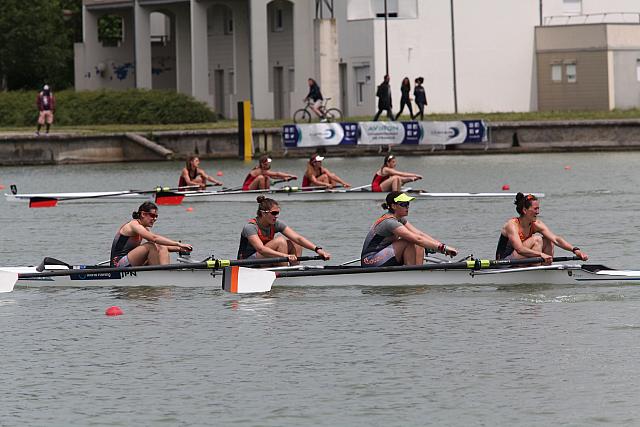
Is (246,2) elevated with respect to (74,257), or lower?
elevated

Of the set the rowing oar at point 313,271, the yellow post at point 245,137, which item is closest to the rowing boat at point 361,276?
the rowing oar at point 313,271

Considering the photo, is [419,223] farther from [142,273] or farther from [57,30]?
[57,30]

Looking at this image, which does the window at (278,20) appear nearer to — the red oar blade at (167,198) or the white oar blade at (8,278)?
the red oar blade at (167,198)

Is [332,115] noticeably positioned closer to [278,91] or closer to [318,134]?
[318,134]

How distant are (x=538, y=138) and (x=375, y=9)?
1342cm

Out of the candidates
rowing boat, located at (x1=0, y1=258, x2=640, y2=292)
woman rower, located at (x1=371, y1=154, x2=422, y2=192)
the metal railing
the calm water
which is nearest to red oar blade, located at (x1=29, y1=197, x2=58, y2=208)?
the calm water

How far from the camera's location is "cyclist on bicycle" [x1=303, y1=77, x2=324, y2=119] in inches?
2159

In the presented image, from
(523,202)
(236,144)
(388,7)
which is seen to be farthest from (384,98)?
(523,202)

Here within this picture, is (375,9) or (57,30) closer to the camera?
(375,9)

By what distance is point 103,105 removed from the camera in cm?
6225

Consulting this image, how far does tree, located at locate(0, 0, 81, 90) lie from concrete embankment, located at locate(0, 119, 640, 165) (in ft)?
94.6

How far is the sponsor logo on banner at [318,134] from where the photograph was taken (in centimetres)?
5319

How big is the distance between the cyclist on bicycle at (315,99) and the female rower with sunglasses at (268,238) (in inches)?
1360

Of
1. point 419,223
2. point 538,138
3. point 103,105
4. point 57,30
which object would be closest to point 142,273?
point 419,223
